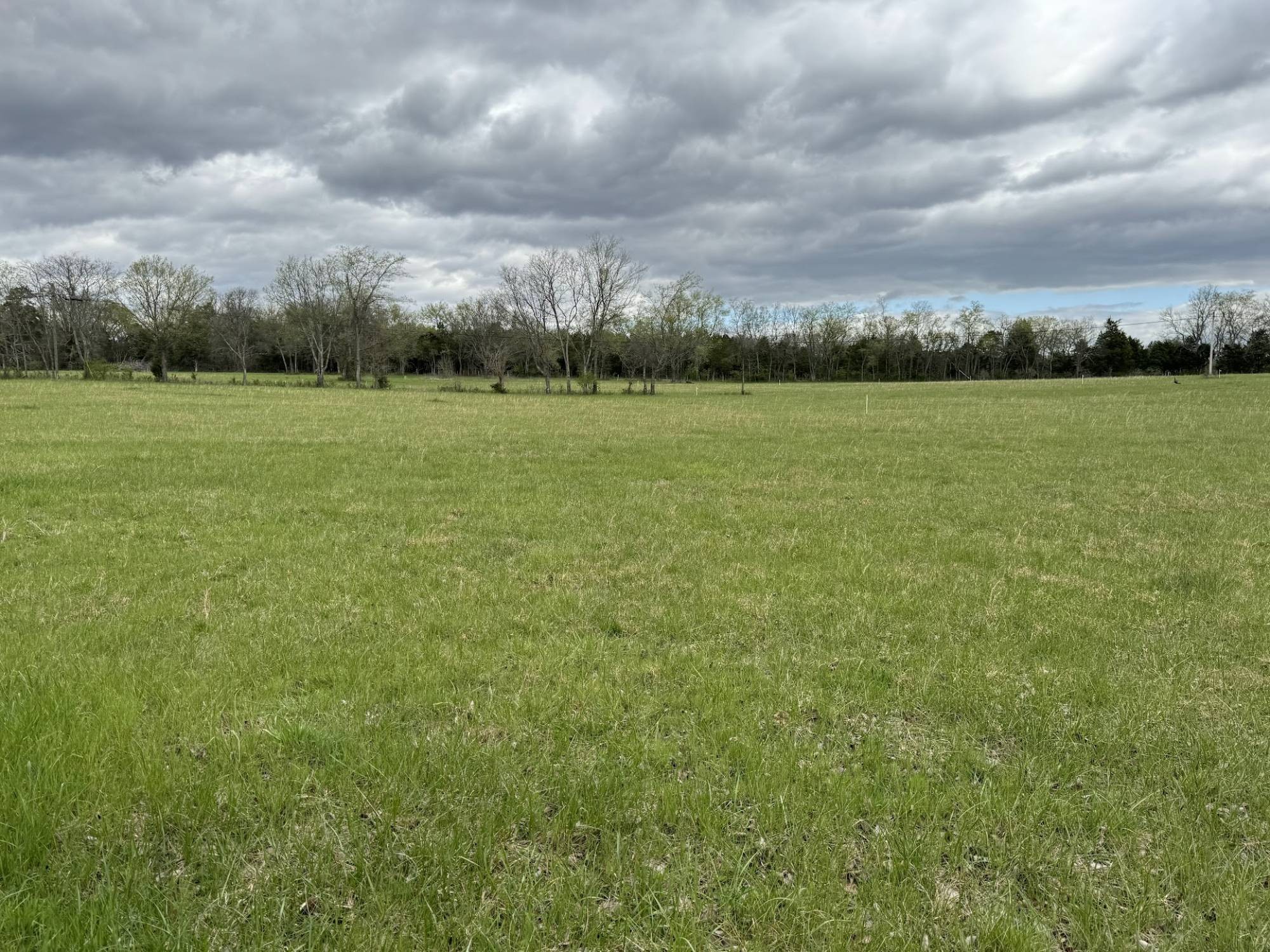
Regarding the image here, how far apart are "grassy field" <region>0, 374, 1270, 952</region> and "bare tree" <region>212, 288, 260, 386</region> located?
7813 cm

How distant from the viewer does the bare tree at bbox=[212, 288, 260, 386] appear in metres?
82.8

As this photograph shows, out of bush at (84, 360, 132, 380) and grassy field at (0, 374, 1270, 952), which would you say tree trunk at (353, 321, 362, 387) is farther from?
grassy field at (0, 374, 1270, 952)

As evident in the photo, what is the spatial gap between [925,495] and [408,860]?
1386cm

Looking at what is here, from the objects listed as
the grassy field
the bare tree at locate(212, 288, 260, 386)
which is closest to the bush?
the bare tree at locate(212, 288, 260, 386)

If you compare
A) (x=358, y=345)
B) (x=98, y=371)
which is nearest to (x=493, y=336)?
(x=358, y=345)

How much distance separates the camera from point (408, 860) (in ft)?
11.6

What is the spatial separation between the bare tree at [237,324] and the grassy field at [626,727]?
3076 inches

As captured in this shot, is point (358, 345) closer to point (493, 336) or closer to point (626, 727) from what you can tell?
point (493, 336)

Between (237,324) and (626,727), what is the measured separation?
321ft

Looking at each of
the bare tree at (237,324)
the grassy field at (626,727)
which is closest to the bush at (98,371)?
the bare tree at (237,324)

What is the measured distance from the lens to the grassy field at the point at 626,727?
3.30 metres

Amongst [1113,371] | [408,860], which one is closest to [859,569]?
[408,860]

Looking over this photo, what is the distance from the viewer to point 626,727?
16.3 ft

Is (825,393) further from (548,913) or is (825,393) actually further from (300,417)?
(548,913)
